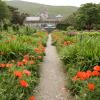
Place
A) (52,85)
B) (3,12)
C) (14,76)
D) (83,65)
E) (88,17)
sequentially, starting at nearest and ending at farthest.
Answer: (14,76) → (52,85) → (83,65) → (88,17) → (3,12)

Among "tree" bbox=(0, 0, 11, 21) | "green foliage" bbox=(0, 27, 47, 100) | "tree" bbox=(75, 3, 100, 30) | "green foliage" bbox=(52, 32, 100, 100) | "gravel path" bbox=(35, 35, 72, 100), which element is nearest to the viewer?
"green foliage" bbox=(52, 32, 100, 100)

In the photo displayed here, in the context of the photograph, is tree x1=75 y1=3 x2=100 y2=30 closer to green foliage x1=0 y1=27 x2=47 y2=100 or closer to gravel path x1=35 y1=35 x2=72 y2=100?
green foliage x1=0 y1=27 x2=47 y2=100

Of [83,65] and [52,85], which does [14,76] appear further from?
[83,65]

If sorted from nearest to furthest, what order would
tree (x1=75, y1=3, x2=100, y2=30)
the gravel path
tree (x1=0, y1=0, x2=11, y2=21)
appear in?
the gravel path < tree (x1=75, y1=3, x2=100, y2=30) < tree (x1=0, y1=0, x2=11, y2=21)

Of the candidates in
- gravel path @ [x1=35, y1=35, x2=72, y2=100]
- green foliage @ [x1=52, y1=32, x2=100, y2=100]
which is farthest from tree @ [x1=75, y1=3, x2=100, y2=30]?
gravel path @ [x1=35, y1=35, x2=72, y2=100]

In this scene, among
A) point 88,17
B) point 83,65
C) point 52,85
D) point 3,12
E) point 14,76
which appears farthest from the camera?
point 3,12

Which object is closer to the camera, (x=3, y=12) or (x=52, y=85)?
(x=52, y=85)

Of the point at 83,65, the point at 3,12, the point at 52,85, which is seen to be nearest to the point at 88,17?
the point at 3,12

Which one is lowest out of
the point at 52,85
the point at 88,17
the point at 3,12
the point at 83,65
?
the point at 88,17

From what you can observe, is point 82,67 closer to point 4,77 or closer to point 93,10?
point 4,77

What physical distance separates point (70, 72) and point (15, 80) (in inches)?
85.0

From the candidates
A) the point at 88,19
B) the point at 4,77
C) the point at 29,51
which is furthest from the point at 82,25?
the point at 4,77

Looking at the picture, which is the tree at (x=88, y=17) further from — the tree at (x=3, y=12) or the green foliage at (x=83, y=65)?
the green foliage at (x=83, y=65)

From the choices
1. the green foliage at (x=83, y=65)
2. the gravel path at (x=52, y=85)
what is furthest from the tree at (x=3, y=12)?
the green foliage at (x=83, y=65)
